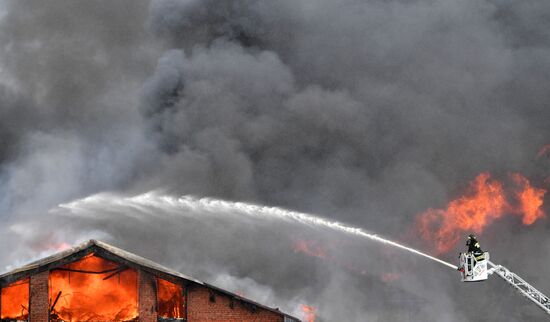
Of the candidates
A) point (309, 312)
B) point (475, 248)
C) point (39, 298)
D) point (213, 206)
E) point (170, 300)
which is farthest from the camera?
point (213, 206)

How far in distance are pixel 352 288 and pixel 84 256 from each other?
73.3ft

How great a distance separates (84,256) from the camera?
21312mm

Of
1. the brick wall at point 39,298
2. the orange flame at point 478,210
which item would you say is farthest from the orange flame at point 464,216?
the brick wall at point 39,298

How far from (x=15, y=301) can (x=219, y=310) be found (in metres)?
5.97

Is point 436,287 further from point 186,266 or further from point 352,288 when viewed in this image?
point 186,266

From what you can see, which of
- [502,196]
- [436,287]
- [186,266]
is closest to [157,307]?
[186,266]

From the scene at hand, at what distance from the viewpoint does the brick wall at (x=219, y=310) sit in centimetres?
2184

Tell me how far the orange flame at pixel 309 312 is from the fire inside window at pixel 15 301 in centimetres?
1635

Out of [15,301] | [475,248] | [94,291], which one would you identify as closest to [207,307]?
[94,291]

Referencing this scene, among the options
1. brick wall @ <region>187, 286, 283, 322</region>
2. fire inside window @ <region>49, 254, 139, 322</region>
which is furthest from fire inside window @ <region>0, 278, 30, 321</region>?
brick wall @ <region>187, 286, 283, 322</region>

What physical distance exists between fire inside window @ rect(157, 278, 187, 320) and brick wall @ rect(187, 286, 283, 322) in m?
0.30

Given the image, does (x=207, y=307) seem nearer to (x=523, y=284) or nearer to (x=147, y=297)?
(x=147, y=297)

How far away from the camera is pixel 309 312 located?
3619 cm

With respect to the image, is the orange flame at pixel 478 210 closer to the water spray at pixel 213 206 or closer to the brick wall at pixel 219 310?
the water spray at pixel 213 206
